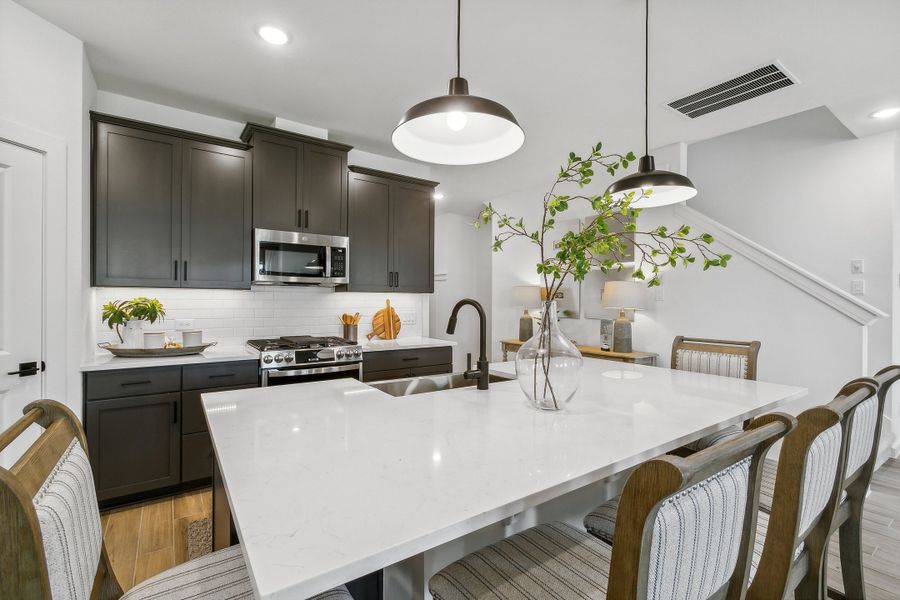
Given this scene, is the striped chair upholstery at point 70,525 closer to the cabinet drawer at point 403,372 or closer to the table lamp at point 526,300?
the cabinet drawer at point 403,372

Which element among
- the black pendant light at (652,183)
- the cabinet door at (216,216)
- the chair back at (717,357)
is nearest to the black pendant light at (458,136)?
the black pendant light at (652,183)

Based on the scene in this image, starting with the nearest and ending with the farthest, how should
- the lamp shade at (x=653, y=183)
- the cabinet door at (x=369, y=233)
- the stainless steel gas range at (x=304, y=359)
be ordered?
the lamp shade at (x=653, y=183) → the stainless steel gas range at (x=304, y=359) → the cabinet door at (x=369, y=233)

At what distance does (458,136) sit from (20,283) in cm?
231

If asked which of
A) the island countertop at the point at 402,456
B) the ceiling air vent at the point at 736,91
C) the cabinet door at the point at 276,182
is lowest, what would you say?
the island countertop at the point at 402,456

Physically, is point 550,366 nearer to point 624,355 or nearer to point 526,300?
point 624,355

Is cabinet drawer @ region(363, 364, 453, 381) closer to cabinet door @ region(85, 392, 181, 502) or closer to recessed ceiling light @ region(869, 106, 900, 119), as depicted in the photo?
cabinet door @ region(85, 392, 181, 502)

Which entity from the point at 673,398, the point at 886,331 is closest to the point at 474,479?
the point at 673,398

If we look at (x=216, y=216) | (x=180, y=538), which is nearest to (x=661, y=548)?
(x=180, y=538)

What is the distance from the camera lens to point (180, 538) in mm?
2219

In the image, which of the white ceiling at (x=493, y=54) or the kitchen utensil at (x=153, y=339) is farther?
the kitchen utensil at (x=153, y=339)

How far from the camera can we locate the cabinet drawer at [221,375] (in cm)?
270

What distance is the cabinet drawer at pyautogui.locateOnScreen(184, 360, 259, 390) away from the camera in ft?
8.85

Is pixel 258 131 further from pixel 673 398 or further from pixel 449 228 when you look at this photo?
pixel 449 228

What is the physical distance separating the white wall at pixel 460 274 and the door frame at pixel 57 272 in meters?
4.91
